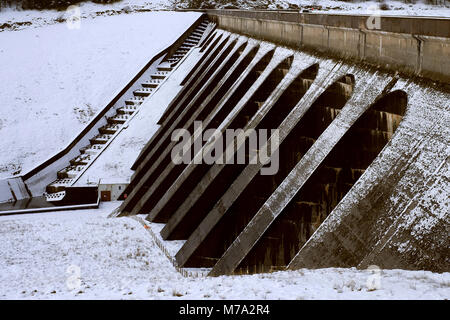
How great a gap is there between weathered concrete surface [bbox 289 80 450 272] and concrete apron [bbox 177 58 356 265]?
309 centimetres

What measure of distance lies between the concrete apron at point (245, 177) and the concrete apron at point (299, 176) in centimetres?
139

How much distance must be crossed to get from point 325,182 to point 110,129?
18.5m

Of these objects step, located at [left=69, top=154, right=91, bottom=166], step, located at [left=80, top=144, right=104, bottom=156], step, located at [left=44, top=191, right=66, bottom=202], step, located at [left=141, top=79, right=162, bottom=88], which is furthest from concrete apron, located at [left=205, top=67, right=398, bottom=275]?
step, located at [left=141, top=79, right=162, bottom=88]

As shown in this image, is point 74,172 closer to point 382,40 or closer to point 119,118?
point 119,118

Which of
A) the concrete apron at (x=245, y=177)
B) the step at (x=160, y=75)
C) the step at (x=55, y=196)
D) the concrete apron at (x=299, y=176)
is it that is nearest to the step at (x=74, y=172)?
the step at (x=55, y=196)

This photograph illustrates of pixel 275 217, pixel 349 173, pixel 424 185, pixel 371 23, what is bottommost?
A: pixel 275 217

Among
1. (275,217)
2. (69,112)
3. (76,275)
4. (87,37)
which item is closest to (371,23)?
(275,217)

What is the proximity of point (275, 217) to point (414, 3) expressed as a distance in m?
47.5

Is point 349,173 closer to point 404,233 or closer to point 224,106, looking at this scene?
point 404,233

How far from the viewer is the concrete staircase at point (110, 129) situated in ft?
72.8

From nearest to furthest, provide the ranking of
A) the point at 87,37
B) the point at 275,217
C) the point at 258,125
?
the point at 275,217 → the point at 258,125 → the point at 87,37

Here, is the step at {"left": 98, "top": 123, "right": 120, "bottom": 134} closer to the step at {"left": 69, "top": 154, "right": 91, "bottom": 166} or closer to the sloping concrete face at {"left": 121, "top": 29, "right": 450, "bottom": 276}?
the step at {"left": 69, "top": 154, "right": 91, "bottom": 166}

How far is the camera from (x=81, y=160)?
23.8 meters

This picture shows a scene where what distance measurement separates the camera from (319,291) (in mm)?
6270
